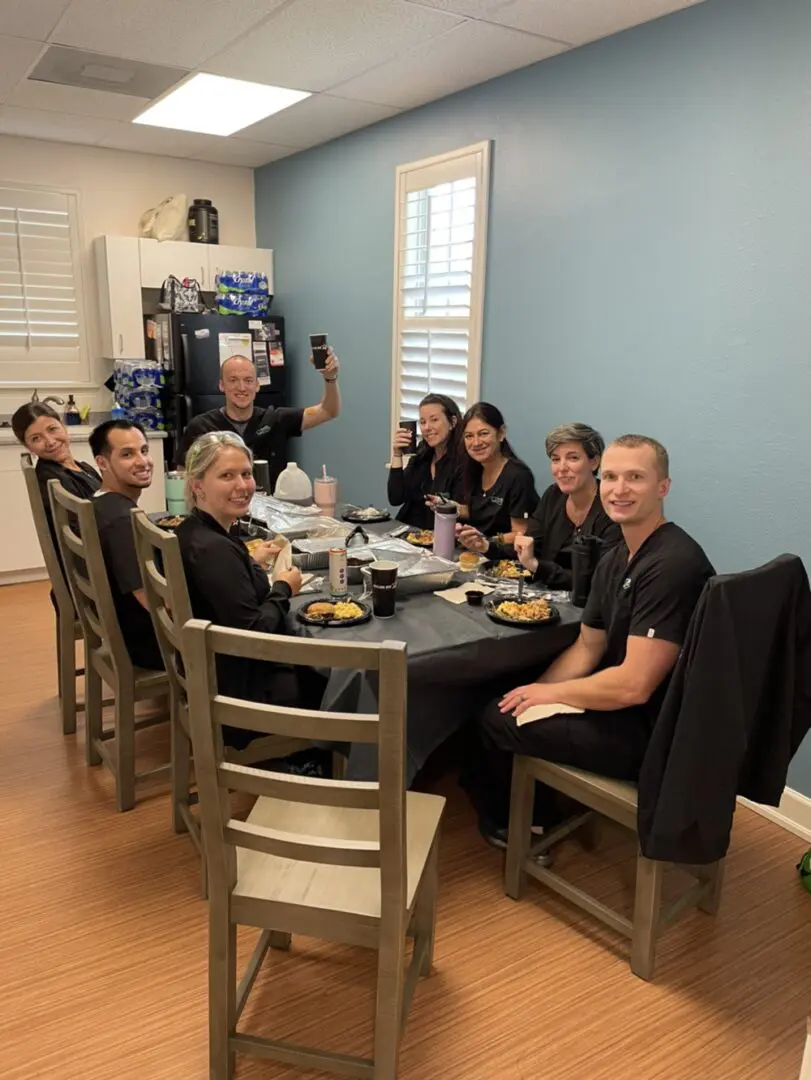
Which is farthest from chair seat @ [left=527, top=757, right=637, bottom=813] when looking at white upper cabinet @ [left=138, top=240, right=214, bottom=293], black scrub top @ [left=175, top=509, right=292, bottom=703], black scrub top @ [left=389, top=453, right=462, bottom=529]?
white upper cabinet @ [left=138, top=240, right=214, bottom=293]

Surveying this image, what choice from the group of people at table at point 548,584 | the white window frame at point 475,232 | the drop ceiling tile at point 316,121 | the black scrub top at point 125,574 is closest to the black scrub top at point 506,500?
the group of people at table at point 548,584

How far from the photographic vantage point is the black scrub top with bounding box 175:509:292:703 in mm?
2096

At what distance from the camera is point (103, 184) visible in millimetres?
5340

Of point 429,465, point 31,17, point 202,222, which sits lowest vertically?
point 429,465

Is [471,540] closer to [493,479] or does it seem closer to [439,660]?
[493,479]

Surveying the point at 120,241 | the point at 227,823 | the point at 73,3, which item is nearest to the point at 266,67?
the point at 73,3

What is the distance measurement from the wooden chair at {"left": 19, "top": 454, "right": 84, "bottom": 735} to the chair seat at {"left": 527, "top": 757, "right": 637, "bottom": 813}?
6.11 feet

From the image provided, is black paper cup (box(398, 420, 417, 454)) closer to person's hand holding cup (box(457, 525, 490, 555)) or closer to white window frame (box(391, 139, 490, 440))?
white window frame (box(391, 139, 490, 440))

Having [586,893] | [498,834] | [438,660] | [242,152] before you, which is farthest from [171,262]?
[586,893]

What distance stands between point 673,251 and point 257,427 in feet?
6.81

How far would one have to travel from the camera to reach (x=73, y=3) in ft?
9.43

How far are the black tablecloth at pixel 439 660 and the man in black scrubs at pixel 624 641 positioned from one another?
9 centimetres

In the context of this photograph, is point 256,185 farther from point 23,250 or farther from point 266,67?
point 266,67

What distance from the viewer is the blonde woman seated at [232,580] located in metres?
2.10
